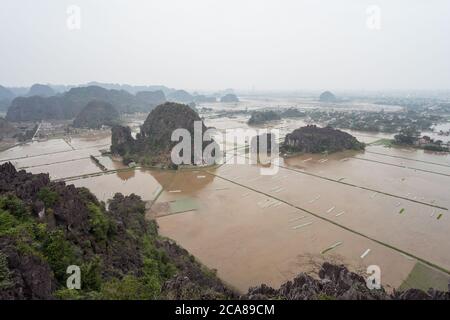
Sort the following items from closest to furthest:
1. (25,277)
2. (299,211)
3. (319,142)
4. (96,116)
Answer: (25,277) → (299,211) → (319,142) → (96,116)

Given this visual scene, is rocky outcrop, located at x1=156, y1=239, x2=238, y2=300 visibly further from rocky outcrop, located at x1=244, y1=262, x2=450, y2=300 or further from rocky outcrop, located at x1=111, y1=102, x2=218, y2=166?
rocky outcrop, located at x1=111, y1=102, x2=218, y2=166

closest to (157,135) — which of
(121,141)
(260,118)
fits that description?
(121,141)

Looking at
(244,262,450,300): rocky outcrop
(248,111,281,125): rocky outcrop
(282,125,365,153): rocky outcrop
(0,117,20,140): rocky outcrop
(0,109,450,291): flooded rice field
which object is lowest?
(0,109,450,291): flooded rice field

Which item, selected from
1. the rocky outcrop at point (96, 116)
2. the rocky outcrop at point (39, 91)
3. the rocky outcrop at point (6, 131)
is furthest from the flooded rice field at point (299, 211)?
the rocky outcrop at point (39, 91)

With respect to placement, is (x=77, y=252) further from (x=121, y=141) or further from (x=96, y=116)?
(x=96, y=116)

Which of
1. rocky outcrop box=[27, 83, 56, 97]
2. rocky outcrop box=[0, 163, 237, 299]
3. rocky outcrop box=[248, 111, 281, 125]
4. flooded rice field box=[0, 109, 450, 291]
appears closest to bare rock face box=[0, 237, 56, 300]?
rocky outcrop box=[0, 163, 237, 299]
